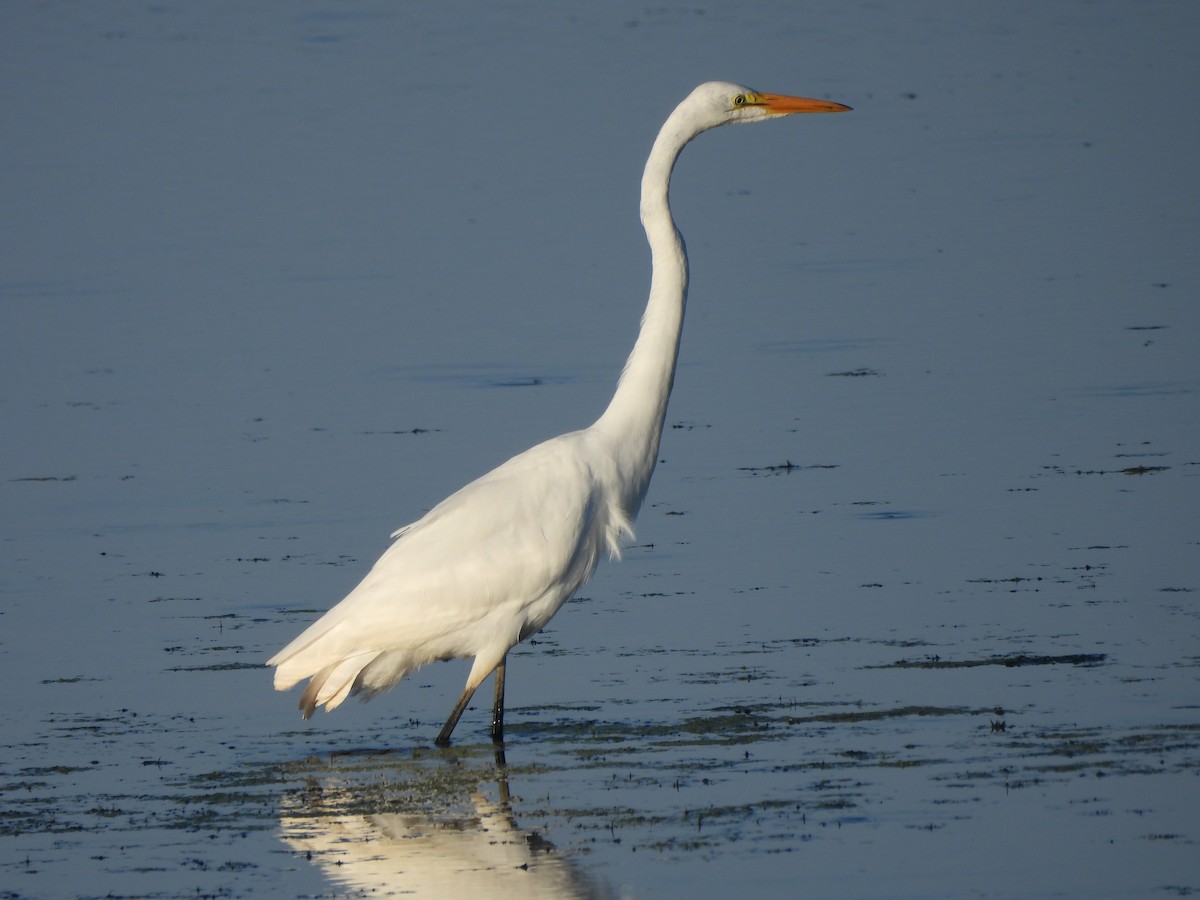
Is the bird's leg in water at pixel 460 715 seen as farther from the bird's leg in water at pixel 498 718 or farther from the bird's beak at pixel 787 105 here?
the bird's beak at pixel 787 105

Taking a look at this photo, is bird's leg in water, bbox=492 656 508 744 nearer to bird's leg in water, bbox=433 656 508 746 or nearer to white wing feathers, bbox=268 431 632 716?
bird's leg in water, bbox=433 656 508 746

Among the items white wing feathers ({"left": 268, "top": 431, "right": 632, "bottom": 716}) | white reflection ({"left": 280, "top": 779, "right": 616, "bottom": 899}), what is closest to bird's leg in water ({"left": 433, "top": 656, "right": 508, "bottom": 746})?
white wing feathers ({"left": 268, "top": 431, "right": 632, "bottom": 716})

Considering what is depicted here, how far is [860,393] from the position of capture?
11.8 meters

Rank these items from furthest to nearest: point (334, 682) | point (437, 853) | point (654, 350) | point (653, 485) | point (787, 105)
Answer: point (653, 485), point (787, 105), point (654, 350), point (334, 682), point (437, 853)

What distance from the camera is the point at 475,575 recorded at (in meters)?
7.63

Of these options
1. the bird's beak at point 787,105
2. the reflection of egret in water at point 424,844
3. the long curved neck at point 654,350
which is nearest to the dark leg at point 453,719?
the reflection of egret in water at point 424,844

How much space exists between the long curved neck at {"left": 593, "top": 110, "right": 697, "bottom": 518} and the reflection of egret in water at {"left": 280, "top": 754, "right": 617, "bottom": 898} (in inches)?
60.5

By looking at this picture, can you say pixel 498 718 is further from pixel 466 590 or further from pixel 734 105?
pixel 734 105

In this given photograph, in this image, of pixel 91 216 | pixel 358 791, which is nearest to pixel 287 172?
pixel 91 216

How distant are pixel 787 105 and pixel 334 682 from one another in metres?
3.26

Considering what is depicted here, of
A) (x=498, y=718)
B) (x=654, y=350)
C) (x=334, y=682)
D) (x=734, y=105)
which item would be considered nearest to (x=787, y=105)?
(x=734, y=105)

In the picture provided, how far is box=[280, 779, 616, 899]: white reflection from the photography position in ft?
19.6

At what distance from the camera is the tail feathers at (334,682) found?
7641 mm

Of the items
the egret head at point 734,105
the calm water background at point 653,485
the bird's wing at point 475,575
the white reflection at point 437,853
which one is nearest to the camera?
the white reflection at point 437,853
